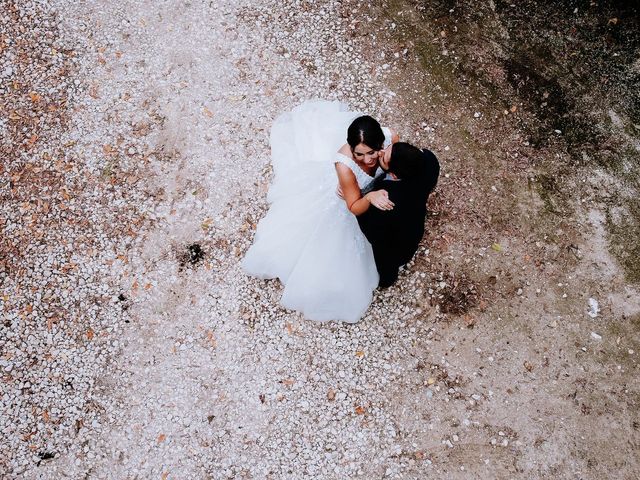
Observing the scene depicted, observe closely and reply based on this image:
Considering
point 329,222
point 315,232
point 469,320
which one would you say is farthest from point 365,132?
point 469,320

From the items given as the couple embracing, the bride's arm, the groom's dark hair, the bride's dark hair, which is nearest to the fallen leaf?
Result: the couple embracing

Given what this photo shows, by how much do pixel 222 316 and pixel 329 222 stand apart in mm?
2004

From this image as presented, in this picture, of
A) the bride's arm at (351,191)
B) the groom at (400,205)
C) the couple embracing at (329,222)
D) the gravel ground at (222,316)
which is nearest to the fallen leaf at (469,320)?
the gravel ground at (222,316)

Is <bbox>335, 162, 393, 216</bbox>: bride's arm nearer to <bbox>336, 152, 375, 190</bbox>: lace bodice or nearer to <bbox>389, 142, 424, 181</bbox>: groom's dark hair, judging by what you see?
<bbox>336, 152, 375, 190</bbox>: lace bodice

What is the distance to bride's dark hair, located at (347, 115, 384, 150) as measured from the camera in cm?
458

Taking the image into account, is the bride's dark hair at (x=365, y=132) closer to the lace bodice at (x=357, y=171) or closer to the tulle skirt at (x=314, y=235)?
the lace bodice at (x=357, y=171)

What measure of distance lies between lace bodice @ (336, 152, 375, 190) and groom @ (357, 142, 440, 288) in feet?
0.31

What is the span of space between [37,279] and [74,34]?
13.2ft

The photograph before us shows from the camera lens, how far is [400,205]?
478 centimetres

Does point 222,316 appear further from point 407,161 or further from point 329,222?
point 407,161

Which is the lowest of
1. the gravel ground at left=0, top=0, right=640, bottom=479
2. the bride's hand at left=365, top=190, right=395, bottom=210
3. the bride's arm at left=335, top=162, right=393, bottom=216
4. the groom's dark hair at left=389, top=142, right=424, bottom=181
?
the gravel ground at left=0, top=0, right=640, bottom=479

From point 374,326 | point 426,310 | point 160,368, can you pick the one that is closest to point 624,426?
point 426,310

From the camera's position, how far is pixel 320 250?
5930 mm

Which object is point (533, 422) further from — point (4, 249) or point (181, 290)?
point (4, 249)
